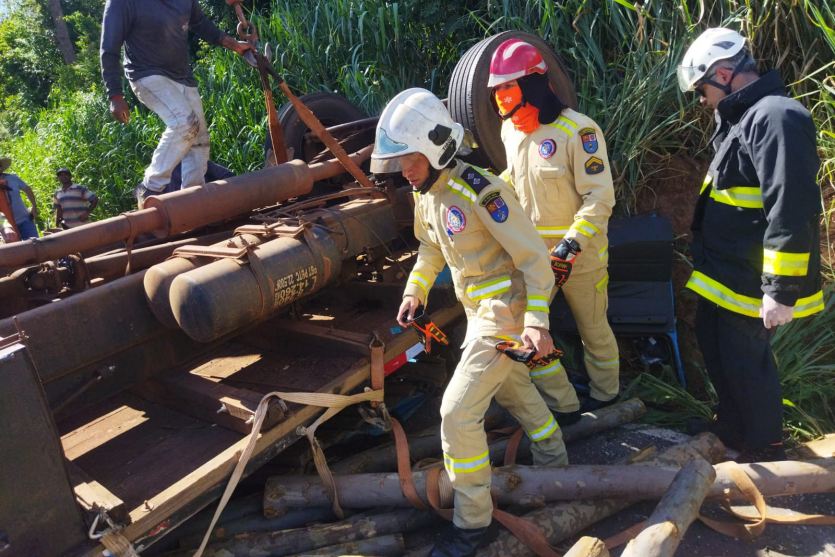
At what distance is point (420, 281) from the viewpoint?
281 cm

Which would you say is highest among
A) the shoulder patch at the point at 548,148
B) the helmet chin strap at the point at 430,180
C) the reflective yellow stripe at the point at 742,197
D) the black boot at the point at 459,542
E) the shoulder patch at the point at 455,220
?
the helmet chin strap at the point at 430,180

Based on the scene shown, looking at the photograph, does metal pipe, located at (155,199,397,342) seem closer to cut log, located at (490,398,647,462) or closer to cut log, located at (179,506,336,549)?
cut log, located at (179,506,336,549)

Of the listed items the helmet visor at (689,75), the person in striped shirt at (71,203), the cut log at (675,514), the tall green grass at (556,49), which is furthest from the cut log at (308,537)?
the person in striped shirt at (71,203)

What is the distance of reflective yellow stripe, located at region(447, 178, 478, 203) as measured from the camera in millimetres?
2494

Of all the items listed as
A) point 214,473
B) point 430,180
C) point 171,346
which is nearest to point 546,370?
point 430,180

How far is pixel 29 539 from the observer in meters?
1.89

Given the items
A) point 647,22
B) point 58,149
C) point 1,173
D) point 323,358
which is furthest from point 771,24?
point 58,149

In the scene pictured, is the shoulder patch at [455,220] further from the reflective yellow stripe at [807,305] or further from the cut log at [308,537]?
the reflective yellow stripe at [807,305]

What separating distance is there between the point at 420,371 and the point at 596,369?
964 millimetres

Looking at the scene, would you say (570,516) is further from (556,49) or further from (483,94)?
(556,49)

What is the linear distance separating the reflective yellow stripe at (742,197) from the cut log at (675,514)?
3.61 feet

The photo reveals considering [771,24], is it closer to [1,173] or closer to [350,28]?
[350,28]

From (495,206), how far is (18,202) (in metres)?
6.77

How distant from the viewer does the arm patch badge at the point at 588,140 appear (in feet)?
10.4
